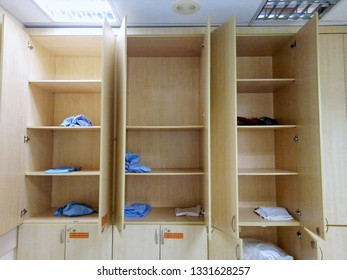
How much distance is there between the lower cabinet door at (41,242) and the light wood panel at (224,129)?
49.9 inches

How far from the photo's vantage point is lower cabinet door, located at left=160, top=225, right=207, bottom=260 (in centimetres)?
176

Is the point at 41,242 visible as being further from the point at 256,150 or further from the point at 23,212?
the point at 256,150

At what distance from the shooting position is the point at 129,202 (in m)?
2.17

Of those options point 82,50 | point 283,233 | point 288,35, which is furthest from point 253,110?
point 82,50

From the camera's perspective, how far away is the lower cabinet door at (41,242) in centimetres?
176

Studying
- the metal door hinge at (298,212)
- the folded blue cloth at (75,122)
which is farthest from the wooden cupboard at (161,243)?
the folded blue cloth at (75,122)

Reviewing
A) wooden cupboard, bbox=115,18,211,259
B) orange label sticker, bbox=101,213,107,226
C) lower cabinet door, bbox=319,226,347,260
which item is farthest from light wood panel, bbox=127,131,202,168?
lower cabinet door, bbox=319,226,347,260

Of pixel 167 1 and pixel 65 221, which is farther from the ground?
pixel 167 1

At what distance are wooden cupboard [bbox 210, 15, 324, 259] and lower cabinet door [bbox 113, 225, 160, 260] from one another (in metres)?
0.47

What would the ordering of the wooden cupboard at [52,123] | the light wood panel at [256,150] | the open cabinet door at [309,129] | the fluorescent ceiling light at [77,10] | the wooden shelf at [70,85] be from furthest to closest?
the light wood panel at [256,150] < the wooden shelf at [70,85] < the fluorescent ceiling light at [77,10] < the wooden cupboard at [52,123] < the open cabinet door at [309,129]

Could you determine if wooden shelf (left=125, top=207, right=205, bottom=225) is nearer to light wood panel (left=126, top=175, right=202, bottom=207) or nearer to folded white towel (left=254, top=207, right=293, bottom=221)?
light wood panel (left=126, top=175, right=202, bottom=207)

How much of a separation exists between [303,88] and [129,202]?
1828 millimetres

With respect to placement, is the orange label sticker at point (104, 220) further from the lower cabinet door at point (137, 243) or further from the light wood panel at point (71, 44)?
the light wood panel at point (71, 44)

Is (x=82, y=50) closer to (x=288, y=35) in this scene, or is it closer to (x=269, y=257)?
(x=288, y=35)
